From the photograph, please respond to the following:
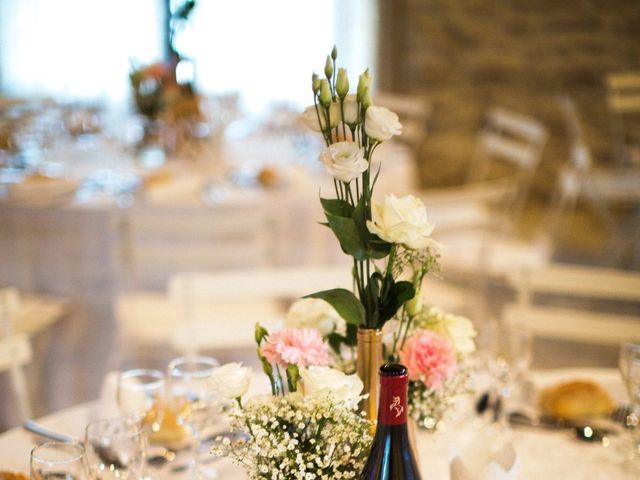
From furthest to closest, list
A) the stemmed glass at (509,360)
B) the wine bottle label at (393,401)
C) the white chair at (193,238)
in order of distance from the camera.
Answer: the white chair at (193,238)
the stemmed glass at (509,360)
the wine bottle label at (393,401)

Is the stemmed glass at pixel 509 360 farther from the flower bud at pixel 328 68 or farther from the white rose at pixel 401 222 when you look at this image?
the flower bud at pixel 328 68

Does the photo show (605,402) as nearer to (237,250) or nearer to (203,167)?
(237,250)

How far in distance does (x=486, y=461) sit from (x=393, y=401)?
28 centimetres

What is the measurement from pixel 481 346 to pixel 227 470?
0.58 metres

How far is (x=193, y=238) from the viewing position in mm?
2711

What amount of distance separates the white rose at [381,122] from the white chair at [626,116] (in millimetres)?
3581

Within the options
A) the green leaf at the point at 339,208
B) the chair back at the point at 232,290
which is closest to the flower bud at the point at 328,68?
the green leaf at the point at 339,208

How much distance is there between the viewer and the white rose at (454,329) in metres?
1.30

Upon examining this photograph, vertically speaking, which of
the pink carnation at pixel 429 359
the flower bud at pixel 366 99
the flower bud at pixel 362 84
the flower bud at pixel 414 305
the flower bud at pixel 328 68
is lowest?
the pink carnation at pixel 429 359

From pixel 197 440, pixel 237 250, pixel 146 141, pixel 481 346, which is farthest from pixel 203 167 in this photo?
pixel 197 440

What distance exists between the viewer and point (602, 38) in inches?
243

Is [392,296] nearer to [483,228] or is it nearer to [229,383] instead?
[229,383]

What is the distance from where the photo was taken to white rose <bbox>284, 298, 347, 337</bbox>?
1.28 m

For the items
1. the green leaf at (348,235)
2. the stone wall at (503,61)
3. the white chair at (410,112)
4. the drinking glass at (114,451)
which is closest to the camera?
the green leaf at (348,235)
